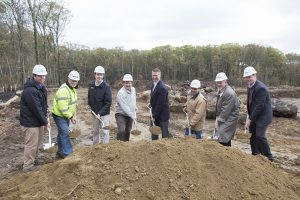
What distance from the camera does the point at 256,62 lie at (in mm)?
33188

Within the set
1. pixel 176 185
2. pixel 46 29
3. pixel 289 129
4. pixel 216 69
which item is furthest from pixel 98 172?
pixel 46 29

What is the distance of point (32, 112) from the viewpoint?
5711 mm

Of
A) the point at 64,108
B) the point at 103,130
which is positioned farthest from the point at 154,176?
the point at 103,130

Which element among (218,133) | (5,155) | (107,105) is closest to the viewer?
(218,133)

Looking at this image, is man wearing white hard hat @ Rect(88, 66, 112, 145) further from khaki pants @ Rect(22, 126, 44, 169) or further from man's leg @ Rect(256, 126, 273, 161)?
man's leg @ Rect(256, 126, 273, 161)

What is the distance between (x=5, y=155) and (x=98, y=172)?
4091mm

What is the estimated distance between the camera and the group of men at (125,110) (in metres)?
5.75

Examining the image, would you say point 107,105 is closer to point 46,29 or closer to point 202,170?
point 202,170

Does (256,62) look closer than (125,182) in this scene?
No

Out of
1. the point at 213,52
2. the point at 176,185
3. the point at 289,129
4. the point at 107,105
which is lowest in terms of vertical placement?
the point at 289,129

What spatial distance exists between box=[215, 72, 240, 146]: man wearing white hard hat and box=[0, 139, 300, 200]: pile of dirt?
3.79 ft

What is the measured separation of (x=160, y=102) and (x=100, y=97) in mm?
1173

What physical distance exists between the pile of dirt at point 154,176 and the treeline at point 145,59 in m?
26.9

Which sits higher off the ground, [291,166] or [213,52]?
[213,52]
